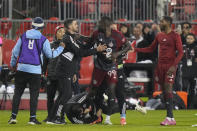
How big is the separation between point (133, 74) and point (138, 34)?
134 centimetres

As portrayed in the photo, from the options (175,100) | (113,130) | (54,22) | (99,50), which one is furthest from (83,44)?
(54,22)

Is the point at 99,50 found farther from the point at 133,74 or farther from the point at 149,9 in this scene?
the point at 149,9

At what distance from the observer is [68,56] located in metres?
13.1

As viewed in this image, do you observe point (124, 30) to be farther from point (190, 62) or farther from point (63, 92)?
point (63, 92)

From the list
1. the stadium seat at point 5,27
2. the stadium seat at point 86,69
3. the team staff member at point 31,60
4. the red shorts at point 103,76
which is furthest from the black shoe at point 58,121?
the stadium seat at point 5,27

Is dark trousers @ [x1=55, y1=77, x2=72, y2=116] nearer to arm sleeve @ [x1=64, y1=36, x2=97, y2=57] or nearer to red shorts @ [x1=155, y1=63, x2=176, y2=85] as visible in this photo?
arm sleeve @ [x1=64, y1=36, x2=97, y2=57]

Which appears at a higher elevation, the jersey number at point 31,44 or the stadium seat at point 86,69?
A: the jersey number at point 31,44

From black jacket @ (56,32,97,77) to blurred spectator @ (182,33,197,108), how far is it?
7523mm

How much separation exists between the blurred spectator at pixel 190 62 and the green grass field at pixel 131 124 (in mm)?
2155

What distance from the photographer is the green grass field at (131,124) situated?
11.9 metres

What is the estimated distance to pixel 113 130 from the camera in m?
11.4

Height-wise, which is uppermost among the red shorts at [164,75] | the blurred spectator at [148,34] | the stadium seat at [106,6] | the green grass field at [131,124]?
the stadium seat at [106,6]

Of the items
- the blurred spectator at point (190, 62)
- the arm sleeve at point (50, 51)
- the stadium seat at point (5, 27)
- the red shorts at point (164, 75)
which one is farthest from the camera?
the stadium seat at point (5, 27)

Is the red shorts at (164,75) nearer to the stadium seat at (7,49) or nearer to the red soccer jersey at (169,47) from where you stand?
the red soccer jersey at (169,47)
